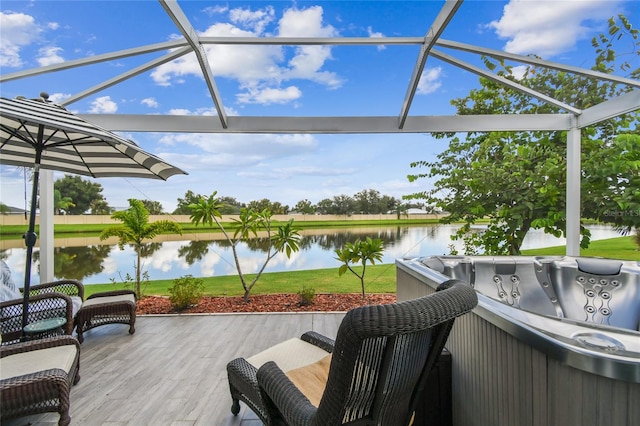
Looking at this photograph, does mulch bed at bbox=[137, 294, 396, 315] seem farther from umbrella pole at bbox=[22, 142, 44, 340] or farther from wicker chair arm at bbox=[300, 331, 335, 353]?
wicker chair arm at bbox=[300, 331, 335, 353]

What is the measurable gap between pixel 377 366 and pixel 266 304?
400 cm

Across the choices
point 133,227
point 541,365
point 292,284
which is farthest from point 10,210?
point 541,365

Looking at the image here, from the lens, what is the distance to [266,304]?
480 centimetres

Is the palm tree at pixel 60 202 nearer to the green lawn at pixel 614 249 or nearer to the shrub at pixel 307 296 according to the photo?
the shrub at pixel 307 296

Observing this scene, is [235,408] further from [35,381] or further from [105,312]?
[105,312]

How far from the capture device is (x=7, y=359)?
6.74ft

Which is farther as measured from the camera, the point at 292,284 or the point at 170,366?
the point at 292,284

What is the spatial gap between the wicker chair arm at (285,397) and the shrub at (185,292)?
361cm

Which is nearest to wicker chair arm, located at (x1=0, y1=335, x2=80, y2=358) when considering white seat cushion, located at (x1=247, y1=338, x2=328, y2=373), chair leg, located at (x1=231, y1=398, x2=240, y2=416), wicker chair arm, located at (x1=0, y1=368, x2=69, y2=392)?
wicker chair arm, located at (x1=0, y1=368, x2=69, y2=392)

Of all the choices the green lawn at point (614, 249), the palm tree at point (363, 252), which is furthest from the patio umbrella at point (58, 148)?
the green lawn at point (614, 249)

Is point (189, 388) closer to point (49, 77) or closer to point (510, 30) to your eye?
point (49, 77)

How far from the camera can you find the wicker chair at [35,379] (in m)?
1.74

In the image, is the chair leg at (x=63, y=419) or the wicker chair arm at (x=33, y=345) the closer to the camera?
the chair leg at (x=63, y=419)

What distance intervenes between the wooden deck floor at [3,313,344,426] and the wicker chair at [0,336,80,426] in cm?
30
